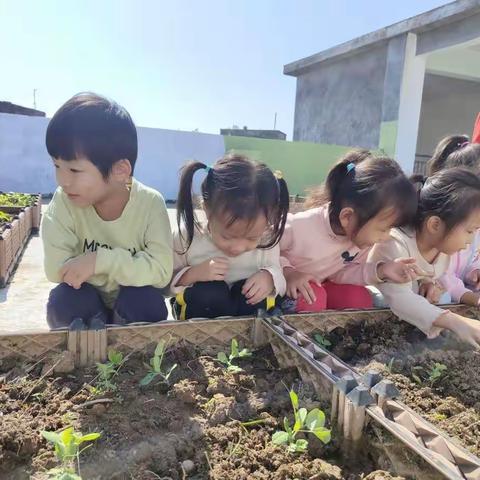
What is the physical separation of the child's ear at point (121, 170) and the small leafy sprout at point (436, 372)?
105 cm

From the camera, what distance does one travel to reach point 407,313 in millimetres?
1646

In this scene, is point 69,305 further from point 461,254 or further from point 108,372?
point 461,254

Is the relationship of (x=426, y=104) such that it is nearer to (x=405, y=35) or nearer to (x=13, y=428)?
(x=405, y=35)

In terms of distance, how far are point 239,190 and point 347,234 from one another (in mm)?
588

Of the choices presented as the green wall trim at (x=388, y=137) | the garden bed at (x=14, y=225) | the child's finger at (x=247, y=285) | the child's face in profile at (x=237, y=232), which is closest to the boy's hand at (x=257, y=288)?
the child's finger at (x=247, y=285)

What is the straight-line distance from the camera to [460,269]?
7.84 ft

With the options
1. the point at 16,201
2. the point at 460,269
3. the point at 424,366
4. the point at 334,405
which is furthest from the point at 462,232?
the point at 16,201

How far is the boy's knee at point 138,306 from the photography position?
5.17ft

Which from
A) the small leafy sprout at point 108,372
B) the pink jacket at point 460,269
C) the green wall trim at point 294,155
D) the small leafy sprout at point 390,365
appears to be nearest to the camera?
the small leafy sprout at point 108,372

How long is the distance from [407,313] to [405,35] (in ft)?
25.7

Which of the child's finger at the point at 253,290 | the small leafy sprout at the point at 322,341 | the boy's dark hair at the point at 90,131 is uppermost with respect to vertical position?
the boy's dark hair at the point at 90,131

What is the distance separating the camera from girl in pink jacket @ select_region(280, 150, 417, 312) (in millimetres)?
1703

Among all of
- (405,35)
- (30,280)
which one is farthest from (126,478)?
(405,35)

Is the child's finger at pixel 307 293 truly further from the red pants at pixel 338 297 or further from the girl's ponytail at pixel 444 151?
the girl's ponytail at pixel 444 151
